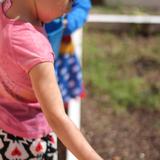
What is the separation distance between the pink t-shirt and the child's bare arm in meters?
0.04

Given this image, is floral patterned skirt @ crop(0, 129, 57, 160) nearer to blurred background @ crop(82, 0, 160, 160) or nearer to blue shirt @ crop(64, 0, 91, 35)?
blue shirt @ crop(64, 0, 91, 35)

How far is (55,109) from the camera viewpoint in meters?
1.97

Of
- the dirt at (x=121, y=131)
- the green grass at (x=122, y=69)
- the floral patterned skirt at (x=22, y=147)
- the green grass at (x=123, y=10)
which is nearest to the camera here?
the floral patterned skirt at (x=22, y=147)

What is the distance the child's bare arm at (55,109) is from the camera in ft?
6.43

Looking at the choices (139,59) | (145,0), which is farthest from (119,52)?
(145,0)

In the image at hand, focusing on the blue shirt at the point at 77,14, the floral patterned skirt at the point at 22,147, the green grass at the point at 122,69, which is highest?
the floral patterned skirt at the point at 22,147

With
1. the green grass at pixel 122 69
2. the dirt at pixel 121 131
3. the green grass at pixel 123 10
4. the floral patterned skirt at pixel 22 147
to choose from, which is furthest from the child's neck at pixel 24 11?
the green grass at pixel 123 10

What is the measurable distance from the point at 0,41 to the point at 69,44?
1893 mm

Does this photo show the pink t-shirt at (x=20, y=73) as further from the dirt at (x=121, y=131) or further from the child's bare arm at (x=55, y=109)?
the dirt at (x=121, y=131)

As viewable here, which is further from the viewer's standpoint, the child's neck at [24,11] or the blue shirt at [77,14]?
the blue shirt at [77,14]

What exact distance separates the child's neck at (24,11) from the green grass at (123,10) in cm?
455

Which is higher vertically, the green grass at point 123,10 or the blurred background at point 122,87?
the blurred background at point 122,87

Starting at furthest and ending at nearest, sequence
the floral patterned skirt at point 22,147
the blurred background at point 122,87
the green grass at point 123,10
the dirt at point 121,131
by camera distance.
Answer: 1. the green grass at point 123,10
2. the blurred background at point 122,87
3. the dirt at point 121,131
4. the floral patterned skirt at point 22,147

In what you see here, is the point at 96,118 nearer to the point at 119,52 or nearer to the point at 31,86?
the point at 119,52
